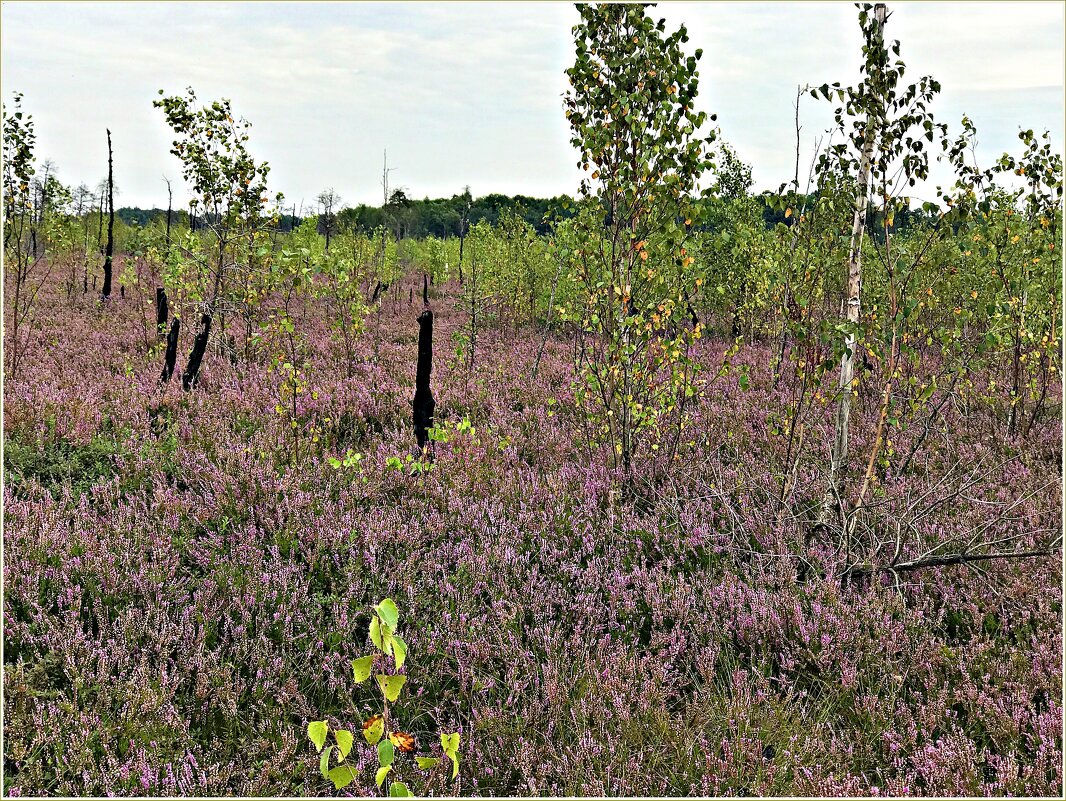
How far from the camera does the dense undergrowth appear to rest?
2650 mm

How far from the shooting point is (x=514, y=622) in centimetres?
355

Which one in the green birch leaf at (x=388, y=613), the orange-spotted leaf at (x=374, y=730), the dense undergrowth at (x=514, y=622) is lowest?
the dense undergrowth at (x=514, y=622)

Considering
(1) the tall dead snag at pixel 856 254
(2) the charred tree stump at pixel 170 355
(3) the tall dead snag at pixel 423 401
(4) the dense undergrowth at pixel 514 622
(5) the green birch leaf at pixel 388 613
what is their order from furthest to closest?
(2) the charred tree stump at pixel 170 355 → (3) the tall dead snag at pixel 423 401 → (1) the tall dead snag at pixel 856 254 → (4) the dense undergrowth at pixel 514 622 → (5) the green birch leaf at pixel 388 613

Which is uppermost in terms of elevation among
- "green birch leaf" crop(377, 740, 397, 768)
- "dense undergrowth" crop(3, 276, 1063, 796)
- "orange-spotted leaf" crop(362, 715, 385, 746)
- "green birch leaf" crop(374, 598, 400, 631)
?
"green birch leaf" crop(374, 598, 400, 631)

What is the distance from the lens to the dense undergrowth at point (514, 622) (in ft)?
8.70

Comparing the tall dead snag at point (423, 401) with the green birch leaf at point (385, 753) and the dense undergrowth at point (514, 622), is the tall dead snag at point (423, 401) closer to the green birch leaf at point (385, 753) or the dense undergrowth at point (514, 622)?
the dense undergrowth at point (514, 622)

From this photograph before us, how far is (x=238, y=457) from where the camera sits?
5543mm

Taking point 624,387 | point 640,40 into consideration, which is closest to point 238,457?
point 624,387

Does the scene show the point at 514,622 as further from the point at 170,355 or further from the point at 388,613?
the point at 170,355

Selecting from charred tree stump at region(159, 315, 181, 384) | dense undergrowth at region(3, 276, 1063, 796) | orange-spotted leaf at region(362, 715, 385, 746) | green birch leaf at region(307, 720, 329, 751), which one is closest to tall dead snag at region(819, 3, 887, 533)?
dense undergrowth at region(3, 276, 1063, 796)

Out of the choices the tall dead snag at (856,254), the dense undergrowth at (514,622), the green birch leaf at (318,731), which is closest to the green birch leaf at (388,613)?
the green birch leaf at (318,731)

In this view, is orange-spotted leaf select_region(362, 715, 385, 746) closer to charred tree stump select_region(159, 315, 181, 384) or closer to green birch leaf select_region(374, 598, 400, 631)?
green birch leaf select_region(374, 598, 400, 631)

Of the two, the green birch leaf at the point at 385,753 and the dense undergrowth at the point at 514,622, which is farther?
the dense undergrowth at the point at 514,622

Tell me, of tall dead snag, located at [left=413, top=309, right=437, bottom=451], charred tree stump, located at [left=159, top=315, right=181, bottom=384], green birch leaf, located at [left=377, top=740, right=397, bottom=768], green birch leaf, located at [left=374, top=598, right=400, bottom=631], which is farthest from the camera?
charred tree stump, located at [left=159, top=315, right=181, bottom=384]
